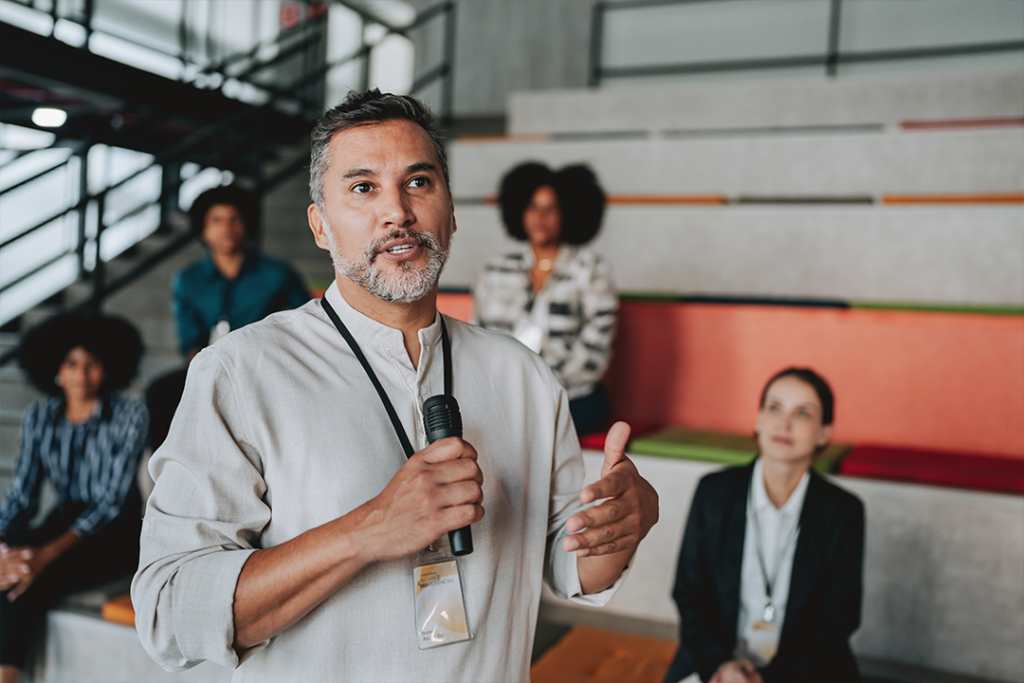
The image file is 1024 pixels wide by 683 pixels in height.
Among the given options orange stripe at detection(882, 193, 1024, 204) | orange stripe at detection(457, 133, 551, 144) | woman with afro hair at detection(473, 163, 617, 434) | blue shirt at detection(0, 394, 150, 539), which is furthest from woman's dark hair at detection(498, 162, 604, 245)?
blue shirt at detection(0, 394, 150, 539)

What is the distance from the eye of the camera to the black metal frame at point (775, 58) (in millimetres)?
4270

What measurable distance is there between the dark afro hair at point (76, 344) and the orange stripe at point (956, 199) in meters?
2.97

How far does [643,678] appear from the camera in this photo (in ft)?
6.64

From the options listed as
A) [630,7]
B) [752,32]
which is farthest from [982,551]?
[630,7]

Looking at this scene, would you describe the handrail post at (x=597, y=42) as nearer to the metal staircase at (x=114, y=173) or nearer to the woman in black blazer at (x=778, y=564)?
the metal staircase at (x=114, y=173)

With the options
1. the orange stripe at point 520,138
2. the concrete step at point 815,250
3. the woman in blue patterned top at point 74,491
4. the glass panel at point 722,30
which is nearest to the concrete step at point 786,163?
the orange stripe at point 520,138

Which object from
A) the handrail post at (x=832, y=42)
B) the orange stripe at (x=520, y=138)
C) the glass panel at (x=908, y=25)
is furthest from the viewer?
the handrail post at (x=832, y=42)

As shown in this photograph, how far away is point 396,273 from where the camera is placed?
0.92 m

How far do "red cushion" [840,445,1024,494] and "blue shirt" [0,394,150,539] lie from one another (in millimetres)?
2242

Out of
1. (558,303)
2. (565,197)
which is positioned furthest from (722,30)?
(558,303)

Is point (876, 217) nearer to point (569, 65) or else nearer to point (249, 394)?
point (249, 394)

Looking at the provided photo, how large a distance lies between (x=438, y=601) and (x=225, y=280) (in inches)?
91.3

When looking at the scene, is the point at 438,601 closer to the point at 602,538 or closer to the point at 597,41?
the point at 602,538

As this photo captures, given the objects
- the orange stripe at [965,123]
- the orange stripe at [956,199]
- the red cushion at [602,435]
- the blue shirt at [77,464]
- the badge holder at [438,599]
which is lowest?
the blue shirt at [77,464]
